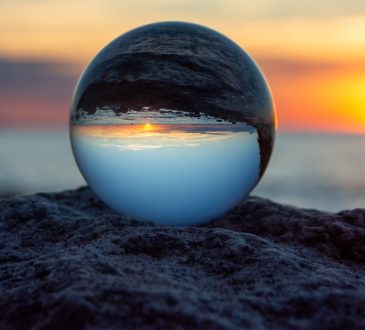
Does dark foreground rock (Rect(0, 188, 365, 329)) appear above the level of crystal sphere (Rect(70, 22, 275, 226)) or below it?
below

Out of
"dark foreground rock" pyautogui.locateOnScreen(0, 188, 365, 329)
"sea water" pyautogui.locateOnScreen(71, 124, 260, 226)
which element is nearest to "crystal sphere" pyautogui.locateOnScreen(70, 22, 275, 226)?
"sea water" pyautogui.locateOnScreen(71, 124, 260, 226)

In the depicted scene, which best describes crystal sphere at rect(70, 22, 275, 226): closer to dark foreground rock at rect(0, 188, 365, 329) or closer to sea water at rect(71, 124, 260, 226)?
sea water at rect(71, 124, 260, 226)

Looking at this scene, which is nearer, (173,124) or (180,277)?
(180,277)

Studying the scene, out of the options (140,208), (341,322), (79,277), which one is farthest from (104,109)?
(341,322)

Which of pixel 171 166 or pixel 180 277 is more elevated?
pixel 171 166

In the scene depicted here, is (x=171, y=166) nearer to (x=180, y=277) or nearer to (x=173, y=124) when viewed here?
(x=173, y=124)

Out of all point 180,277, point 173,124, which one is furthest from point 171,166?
point 180,277

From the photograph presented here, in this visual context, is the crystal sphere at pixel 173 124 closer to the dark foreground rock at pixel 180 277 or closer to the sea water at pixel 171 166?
the sea water at pixel 171 166
